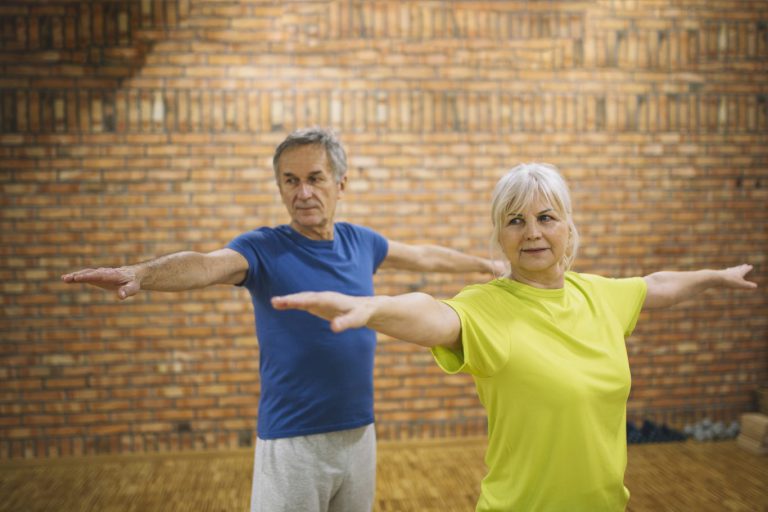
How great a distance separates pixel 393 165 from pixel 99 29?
80.7 inches

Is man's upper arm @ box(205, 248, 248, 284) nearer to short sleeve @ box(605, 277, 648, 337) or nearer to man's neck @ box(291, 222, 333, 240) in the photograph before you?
man's neck @ box(291, 222, 333, 240)

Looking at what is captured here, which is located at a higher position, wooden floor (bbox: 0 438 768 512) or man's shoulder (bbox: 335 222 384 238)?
man's shoulder (bbox: 335 222 384 238)

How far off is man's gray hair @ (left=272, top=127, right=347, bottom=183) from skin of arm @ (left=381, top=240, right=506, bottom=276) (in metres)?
0.48

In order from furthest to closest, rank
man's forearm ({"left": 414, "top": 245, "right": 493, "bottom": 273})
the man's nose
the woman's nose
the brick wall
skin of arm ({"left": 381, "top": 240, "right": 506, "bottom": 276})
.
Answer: the brick wall < man's forearm ({"left": 414, "top": 245, "right": 493, "bottom": 273}) < skin of arm ({"left": 381, "top": 240, "right": 506, "bottom": 276}) < the man's nose < the woman's nose

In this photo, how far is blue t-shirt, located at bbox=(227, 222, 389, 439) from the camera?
201 cm

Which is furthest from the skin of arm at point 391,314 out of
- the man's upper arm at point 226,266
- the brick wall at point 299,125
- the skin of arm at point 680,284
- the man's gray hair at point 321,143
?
the brick wall at point 299,125

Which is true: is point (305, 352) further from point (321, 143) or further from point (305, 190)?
point (321, 143)

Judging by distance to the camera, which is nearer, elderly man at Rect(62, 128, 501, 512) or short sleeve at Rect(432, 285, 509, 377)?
short sleeve at Rect(432, 285, 509, 377)

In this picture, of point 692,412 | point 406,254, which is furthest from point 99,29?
point 692,412

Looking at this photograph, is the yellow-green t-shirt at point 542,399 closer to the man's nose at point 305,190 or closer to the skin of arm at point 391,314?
the skin of arm at point 391,314

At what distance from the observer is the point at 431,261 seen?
2.86m

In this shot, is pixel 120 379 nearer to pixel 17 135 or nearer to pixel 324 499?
pixel 17 135

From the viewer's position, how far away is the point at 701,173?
460 centimetres

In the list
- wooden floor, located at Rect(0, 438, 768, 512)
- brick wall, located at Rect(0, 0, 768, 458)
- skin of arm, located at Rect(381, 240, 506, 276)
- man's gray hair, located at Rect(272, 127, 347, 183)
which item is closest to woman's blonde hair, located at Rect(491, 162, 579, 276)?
man's gray hair, located at Rect(272, 127, 347, 183)
